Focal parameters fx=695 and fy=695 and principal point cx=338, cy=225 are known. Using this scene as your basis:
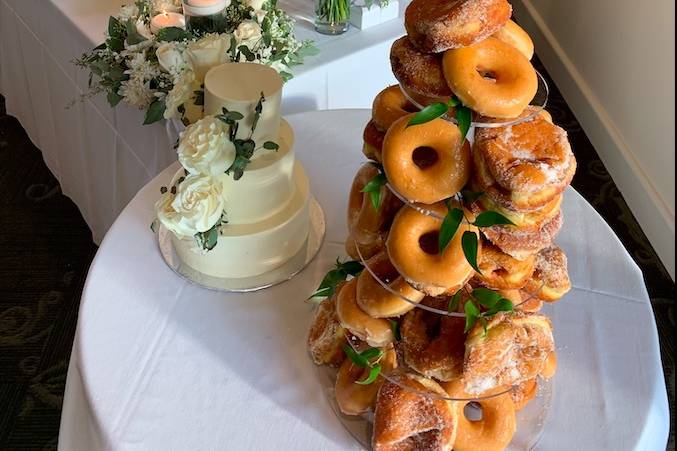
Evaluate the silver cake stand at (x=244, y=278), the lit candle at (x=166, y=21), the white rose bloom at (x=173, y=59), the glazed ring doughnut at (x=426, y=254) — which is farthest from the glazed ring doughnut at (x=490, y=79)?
the lit candle at (x=166, y=21)

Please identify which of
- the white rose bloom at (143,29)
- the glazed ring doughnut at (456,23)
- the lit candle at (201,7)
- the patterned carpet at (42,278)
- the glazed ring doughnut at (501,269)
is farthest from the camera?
the patterned carpet at (42,278)

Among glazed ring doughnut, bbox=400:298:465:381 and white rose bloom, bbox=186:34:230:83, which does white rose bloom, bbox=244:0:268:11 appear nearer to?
white rose bloom, bbox=186:34:230:83

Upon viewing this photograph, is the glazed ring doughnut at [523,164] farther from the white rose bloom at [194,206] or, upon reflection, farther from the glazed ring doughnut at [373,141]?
the white rose bloom at [194,206]

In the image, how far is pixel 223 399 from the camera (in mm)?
835

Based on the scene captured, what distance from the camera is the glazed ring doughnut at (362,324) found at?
77 centimetres

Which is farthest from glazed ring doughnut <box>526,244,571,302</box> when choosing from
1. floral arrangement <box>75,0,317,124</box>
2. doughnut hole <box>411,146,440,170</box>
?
floral arrangement <box>75,0,317,124</box>

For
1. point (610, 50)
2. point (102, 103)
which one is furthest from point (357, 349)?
point (610, 50)

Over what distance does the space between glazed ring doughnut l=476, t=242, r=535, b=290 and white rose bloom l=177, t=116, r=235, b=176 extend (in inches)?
14.0

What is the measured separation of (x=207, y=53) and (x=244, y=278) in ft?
1.16

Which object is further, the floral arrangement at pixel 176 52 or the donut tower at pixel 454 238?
the floral arrangement at pixel 176 52

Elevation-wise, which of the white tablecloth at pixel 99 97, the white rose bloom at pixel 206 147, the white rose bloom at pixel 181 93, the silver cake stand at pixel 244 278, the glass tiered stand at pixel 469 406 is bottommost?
the white tablecloth at pixel 99 97

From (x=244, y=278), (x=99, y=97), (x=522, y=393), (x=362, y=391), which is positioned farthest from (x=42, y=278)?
(x=522, y=393)

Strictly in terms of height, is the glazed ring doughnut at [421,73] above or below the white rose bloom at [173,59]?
above

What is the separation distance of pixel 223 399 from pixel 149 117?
61 centimetres
